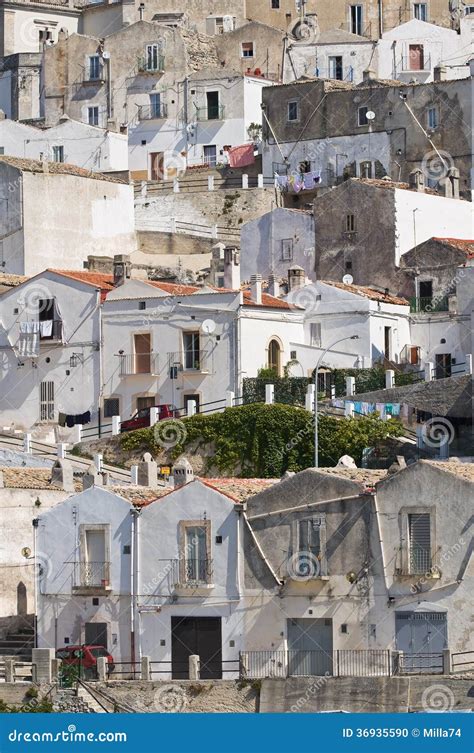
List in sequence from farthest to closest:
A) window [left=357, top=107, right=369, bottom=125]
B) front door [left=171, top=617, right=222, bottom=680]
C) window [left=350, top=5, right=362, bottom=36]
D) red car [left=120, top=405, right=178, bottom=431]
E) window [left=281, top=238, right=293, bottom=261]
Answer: window [left=350, top=5, right=362, bottom=36] → window [left=357, top=107, right=369, bottom=125] → window [left=281, top=238, right=293, bottom=261] → red car [left=120, top=405, right=178, bottom=431] → front door [left=171, top=617, right=222, bottom=680]

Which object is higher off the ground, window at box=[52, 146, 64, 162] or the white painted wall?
window at box=[52, 146, 64, 162]

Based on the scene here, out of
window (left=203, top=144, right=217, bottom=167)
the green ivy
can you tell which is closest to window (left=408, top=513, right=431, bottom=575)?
the green ivy

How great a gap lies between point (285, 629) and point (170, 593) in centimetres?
347

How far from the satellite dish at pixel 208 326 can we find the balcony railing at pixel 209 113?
3132cm

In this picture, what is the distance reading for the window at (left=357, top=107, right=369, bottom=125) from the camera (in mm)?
103062

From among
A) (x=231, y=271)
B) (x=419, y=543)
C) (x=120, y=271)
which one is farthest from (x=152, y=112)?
(x=419, y=543)

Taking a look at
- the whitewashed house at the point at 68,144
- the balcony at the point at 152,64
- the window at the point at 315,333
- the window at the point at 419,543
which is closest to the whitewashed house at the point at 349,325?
the window at the point at 315,333

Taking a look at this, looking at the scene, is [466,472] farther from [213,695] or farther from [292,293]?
[292,293]

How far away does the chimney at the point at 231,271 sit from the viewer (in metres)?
87.9

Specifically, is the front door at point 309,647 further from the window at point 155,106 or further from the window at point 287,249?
the window at point 155,106

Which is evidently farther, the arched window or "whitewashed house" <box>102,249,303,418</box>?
the arched window

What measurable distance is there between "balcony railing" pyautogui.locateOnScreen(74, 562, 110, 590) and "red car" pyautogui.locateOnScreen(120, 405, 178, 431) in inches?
678

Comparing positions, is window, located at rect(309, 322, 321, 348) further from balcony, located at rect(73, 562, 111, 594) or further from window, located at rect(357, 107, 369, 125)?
balcony, located at rect(73, 562, 111, 594)

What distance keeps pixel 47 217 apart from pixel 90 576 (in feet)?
115
